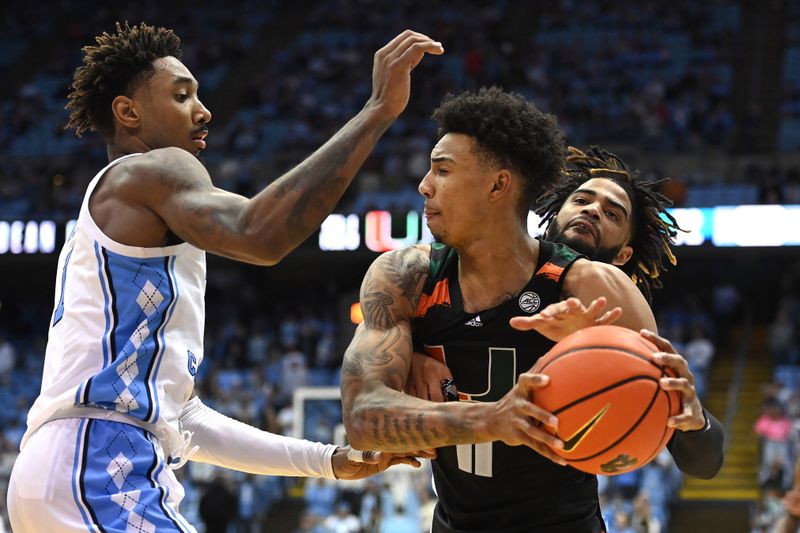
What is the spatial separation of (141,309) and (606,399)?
134 centimetres

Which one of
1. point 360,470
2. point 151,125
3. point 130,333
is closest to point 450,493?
point 360,470

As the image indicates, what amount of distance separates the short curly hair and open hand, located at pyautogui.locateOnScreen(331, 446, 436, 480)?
3.13 ft

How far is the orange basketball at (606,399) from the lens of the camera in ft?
9.48

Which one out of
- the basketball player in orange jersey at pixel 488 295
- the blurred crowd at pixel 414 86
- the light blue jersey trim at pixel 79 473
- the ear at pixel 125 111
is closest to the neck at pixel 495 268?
the basketball player in orange jersey at pixel 488 295

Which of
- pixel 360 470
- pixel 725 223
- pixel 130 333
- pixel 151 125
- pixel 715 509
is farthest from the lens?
pixel 725 223

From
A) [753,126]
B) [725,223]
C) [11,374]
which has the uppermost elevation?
[753,126]

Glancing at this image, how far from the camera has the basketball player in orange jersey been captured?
349cm

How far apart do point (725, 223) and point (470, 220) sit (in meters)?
14.3

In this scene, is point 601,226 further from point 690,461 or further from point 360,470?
point 360,470

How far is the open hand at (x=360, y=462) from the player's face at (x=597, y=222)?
1.16 m

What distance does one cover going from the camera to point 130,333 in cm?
315

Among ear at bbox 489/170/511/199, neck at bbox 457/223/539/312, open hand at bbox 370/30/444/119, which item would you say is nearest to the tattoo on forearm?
neck at bbox 457/223/539/312

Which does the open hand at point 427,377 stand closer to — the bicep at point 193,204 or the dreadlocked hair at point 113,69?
the bicep at point 193,204

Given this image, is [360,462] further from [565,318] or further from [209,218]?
[209,218]
